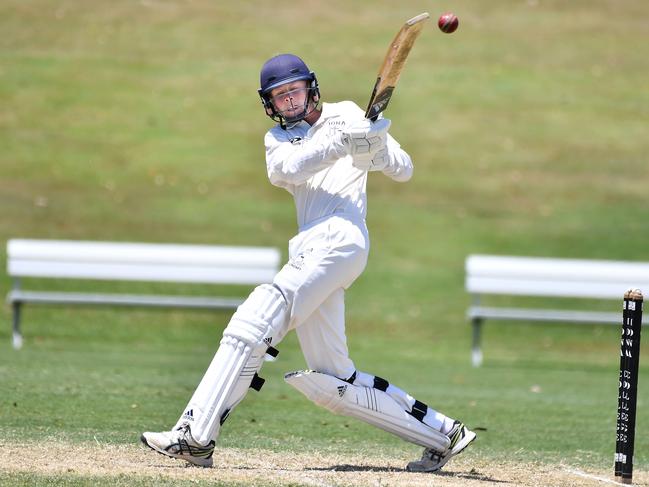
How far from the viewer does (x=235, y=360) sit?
589cm

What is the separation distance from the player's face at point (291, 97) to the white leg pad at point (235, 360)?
0.95 metres

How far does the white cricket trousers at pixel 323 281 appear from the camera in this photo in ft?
19.5

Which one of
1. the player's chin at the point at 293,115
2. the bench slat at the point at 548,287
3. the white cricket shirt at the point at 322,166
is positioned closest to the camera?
the white cricket shirt at the point at 322,166

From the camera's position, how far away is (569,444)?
791cm

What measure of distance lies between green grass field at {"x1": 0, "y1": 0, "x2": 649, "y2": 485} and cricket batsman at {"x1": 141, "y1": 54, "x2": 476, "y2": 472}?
1.73m

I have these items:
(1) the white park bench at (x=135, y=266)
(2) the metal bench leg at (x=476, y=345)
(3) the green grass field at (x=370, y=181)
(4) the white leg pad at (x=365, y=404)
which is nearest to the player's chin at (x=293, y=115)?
(4) the white leg pad at (x=365, y=404)

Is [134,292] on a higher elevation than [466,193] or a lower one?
lower

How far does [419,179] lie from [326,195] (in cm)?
1211

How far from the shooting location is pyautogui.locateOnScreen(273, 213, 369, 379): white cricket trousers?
5953 millimetres

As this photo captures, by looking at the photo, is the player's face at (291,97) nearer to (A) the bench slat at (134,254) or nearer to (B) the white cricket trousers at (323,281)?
(B) the white cricket trousers at (323,281)

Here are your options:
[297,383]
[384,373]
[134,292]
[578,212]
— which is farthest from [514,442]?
[578,212]

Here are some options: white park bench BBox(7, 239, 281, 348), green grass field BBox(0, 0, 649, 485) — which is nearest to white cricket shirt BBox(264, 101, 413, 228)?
green grass field BBox(0, 0, 649, 485)

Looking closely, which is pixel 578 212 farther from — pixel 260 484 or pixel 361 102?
pixel 260 484

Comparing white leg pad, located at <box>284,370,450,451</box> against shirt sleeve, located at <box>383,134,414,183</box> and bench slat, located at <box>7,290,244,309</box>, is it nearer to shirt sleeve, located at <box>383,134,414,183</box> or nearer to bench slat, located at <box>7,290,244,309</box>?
shirt sleeve, located at <box>383,134,414,183</box>
